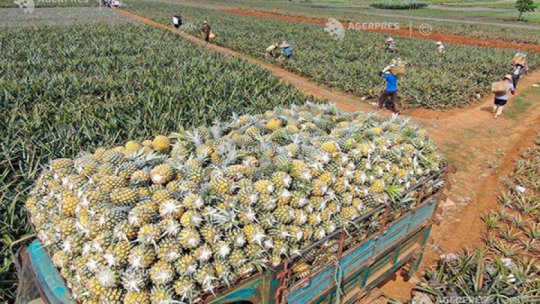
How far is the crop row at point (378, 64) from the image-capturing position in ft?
49.0

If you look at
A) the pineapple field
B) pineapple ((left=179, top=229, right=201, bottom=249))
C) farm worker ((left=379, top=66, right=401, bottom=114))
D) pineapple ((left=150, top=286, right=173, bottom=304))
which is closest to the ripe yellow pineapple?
the pineapple field

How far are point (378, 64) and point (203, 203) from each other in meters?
18.0

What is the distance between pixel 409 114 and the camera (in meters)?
13.7

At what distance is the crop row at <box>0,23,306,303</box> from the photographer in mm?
6102

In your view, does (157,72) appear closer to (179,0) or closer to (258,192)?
(258,192)

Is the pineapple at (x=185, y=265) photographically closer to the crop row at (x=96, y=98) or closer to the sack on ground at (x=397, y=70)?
the crop row at (x=96, y=98)

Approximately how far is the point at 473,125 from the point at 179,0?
3375 inches

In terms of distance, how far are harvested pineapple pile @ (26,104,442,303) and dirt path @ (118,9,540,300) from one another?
8.23ft

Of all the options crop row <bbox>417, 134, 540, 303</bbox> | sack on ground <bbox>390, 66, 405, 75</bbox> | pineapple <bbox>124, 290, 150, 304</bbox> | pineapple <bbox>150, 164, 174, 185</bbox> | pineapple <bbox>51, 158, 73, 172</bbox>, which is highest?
sack on ground <bbox>390, 66, 405, 75</bbox>

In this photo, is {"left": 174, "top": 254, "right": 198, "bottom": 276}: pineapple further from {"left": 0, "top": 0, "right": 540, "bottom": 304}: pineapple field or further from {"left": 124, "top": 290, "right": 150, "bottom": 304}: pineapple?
{"left": 124, "top": 290, "right": 150, "bottom": 304}: pineapple

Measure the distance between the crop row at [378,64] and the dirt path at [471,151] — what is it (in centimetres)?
77

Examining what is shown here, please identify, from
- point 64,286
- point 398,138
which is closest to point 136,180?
point 64,286

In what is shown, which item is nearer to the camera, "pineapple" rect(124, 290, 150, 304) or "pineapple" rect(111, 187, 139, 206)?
"pineapple" rect(124, 290, 150, 304)

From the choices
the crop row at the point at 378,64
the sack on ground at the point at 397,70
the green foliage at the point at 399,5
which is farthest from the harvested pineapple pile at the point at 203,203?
the green foliage at the point at 399,5
